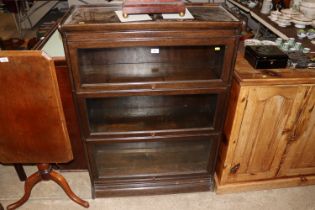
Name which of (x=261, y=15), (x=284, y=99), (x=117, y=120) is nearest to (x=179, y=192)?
(x=117, y=120)

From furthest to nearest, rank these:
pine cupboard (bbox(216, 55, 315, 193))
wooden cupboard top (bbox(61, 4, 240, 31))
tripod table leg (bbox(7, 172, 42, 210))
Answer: tripod table leg (bbox(7, 172, 42, 210))
pine cupboard (bbox(216, 55, 315, 193))
wooden cupboard top (bbox(61, 4, 240, 31))

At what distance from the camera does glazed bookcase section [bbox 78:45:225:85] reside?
1343mm

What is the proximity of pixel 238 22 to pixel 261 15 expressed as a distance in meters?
1.37

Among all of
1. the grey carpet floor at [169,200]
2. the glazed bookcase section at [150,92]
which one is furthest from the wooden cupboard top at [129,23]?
the grey carpet floor at [169,200]

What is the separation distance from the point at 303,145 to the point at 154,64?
109 cm

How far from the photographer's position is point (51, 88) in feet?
4.00

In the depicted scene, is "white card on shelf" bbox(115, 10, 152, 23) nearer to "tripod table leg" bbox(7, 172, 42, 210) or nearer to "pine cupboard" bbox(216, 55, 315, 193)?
"pine cupboard" bbox(216, 55, 315, 193)

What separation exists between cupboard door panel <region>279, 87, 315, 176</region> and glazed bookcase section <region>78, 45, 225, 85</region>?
1.85 ft

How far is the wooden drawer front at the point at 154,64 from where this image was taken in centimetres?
120

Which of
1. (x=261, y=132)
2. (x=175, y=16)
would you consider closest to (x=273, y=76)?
(x=261, y=132)

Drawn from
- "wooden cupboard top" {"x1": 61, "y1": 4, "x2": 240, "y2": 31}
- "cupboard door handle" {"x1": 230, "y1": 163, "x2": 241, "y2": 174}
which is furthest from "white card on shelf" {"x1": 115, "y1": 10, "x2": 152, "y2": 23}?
"cupboard door handle" {"x1": 230, "y1": 163, "x2": 241, "y2": 174}

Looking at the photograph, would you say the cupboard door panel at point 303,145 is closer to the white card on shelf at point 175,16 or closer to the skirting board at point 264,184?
the skirting board at point 264,184

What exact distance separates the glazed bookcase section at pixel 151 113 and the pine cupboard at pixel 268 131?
170 mm

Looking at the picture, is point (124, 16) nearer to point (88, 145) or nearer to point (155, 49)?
point (155, 49)
